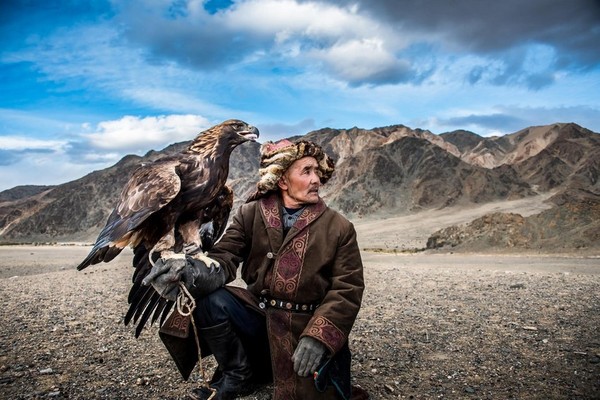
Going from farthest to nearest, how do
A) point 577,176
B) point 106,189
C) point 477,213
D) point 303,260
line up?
point 106,189 → point 577,176 → point 477,213 → point 303,260

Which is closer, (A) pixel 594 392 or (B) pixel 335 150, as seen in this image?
(A) pixel 594 392

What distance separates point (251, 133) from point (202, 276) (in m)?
1.46

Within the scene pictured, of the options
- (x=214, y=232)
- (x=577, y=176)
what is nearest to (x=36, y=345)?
(x=214, y=232)

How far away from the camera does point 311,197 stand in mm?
3010

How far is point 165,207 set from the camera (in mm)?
3369

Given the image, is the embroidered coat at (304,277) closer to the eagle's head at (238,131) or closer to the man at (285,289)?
the man at (285,289)

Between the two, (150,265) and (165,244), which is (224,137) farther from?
(150,265)

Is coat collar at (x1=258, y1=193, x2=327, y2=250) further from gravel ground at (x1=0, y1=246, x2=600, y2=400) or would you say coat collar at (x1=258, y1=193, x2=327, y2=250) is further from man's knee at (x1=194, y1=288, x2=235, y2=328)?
gravel ground at (x1=0, y1=246, x2=600, y2=400)

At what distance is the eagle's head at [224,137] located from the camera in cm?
364

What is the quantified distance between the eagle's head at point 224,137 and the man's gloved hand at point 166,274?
115 centimetres

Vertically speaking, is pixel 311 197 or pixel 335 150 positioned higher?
pixel 335 150

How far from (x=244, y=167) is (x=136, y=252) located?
194ft

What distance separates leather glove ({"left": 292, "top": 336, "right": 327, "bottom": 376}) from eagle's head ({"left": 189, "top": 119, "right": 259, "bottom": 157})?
1648mm

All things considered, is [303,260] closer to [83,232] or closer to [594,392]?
[594,392]
